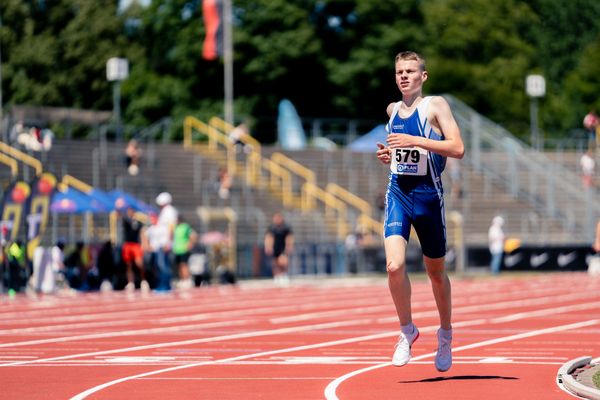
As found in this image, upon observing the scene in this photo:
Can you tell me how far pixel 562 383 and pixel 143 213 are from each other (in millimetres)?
26121

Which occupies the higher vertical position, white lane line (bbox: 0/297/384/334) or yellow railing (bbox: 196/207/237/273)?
yellow railing (bbox: 196/207/237/273)

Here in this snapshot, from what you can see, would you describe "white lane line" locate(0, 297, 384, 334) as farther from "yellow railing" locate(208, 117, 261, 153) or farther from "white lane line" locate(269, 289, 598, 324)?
"yellow railing" locate(208, 117, 261, 153)

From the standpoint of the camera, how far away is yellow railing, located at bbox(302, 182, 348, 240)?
44.0 meters

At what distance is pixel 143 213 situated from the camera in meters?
36.8

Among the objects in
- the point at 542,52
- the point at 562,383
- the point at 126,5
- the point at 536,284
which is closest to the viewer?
the point at 562,383

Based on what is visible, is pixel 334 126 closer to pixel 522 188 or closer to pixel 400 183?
pixel 522 188

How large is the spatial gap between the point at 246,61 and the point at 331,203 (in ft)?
89.2

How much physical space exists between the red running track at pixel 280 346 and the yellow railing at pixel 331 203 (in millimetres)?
14952

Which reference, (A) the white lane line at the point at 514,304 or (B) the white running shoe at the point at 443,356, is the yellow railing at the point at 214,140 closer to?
(A) the white lane line at the point at 514,304

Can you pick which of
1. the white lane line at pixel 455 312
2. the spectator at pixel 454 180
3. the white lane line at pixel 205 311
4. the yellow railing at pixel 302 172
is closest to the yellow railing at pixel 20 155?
the white lane line at pixel 205 311

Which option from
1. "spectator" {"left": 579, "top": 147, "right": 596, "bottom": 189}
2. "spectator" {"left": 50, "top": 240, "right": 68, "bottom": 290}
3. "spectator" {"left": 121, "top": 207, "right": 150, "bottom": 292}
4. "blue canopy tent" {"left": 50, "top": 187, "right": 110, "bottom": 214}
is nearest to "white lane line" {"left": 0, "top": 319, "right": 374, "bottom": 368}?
"spectator" {"left": 121, "top": 207, "right": 150, "bottom": 292}

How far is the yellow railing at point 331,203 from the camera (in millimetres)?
43969

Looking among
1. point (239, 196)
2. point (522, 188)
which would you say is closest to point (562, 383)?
point (239, 196)

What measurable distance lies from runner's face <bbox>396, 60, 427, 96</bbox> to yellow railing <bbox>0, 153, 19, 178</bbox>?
2009cm
